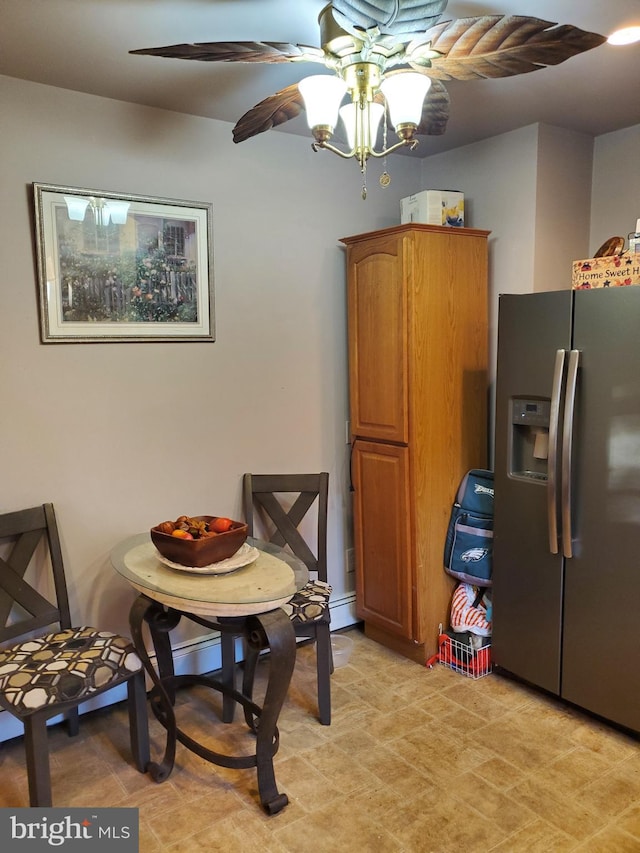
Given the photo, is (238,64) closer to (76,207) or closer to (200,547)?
(76,207)

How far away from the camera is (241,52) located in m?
1.72

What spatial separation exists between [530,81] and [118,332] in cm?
193

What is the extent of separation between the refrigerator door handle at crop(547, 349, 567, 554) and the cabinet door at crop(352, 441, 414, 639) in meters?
0.68

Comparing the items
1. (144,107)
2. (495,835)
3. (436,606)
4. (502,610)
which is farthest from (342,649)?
(144,107)

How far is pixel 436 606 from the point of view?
3070 millimetres

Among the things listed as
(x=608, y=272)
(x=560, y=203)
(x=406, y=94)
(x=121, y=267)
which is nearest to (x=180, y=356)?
(x=121, y=267)

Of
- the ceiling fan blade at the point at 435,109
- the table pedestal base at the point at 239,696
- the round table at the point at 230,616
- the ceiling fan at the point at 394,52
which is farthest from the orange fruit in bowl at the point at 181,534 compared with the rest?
the ceiling fan blade at the point at 435,109

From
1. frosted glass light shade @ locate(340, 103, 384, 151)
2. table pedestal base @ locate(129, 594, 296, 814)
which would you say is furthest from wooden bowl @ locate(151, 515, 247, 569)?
frosted glass light shade @ locate(340, 103, 384, 151)

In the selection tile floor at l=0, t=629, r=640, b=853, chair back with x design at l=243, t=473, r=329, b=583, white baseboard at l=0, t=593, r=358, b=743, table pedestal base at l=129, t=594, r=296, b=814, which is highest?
chair back with x design at l=243, t=473, r=329, b=583

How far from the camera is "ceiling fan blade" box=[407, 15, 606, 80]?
155 cm

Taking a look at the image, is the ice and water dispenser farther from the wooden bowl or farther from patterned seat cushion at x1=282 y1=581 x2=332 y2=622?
the wooden bowl

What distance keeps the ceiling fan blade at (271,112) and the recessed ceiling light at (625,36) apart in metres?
1.04

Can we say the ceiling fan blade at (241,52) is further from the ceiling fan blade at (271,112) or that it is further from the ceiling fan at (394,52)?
the ceiling fan blade at (271,112)

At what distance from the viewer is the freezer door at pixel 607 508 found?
2344 millimetres
